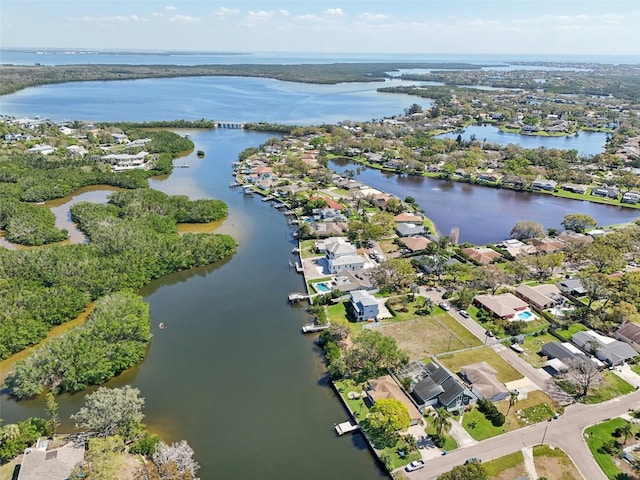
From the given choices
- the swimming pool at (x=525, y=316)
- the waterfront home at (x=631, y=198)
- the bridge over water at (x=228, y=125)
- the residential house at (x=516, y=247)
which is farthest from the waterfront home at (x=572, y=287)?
the bridge over water at (x=228, y=125)

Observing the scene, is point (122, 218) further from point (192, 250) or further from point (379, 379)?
point (379, 379)

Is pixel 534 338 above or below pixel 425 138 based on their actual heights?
below

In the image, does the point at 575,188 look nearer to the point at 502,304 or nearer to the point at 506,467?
the point at 502,304

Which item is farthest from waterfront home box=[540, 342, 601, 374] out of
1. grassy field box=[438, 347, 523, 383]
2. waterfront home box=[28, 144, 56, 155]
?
waterfront home box=[28, 144, 56, 155]

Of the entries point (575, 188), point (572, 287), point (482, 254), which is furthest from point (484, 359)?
point (575, 188)

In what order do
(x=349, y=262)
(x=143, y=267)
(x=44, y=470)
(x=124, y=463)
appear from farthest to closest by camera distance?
(x=349, y=262) → (x=143, y=267) → (x=124, y=463) → (x=44, y=470)

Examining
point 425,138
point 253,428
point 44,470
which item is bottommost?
point 253,428

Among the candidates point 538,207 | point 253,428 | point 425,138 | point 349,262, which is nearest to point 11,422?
point 253,428
